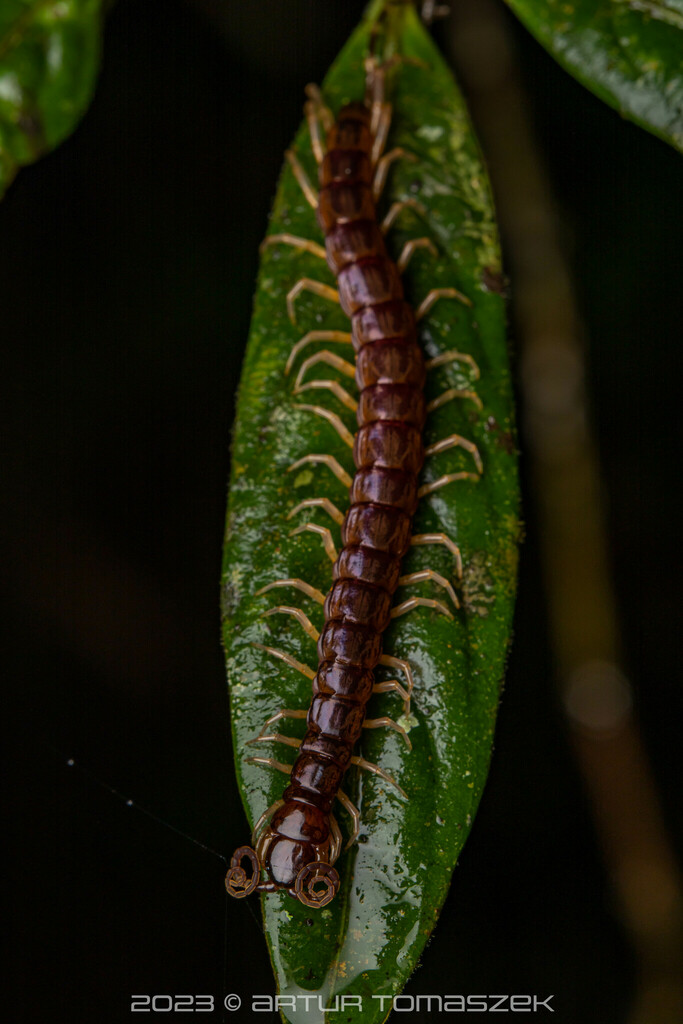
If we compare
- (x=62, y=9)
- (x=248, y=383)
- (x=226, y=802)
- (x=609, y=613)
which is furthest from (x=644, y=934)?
(x=62, y=9)

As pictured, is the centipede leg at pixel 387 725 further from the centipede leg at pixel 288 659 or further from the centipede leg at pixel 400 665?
the centipede leg at pixel 288 659

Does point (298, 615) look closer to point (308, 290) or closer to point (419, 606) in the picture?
point (419, 606)

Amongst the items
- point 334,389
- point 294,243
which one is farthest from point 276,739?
point 294,243

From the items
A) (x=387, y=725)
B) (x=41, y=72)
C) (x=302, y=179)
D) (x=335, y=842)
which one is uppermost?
(x=302, y=179)

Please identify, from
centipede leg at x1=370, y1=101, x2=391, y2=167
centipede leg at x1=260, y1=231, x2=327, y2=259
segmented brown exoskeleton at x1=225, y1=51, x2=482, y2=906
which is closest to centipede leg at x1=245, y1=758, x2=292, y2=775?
segmented brown exoskeleton at x1=225, y1=51, x2=482, y2=906

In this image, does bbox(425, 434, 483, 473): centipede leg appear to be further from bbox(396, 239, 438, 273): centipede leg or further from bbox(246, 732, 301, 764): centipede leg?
bbox(246, 732, 301, 764): centipede leg

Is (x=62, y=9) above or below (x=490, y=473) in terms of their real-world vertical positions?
above

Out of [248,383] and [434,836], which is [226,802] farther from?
[248,383]
